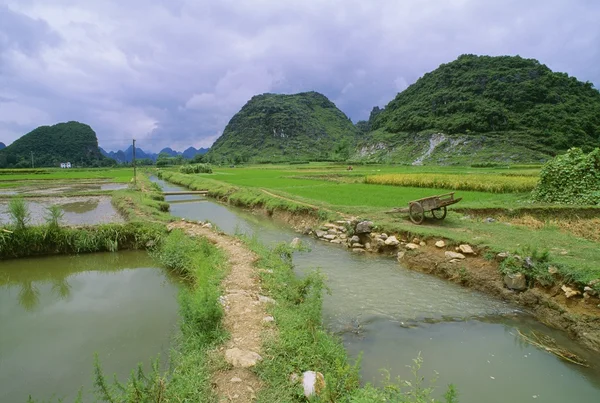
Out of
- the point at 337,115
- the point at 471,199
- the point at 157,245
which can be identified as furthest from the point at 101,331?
the point at 337,115

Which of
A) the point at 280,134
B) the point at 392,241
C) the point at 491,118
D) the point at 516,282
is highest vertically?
the point at 280,134

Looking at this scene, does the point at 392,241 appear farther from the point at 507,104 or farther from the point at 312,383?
the point at 507,104

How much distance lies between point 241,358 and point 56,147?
129103 millimetres

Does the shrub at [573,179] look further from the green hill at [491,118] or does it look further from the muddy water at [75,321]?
the green hill at [491,118]

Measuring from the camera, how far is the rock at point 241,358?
4.32m

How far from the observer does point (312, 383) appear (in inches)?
153

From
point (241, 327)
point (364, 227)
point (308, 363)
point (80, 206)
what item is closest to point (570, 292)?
point (308, 363)

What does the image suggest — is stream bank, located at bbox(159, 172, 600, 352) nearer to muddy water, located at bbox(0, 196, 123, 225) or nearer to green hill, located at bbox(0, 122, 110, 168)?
muddy water, located at bbox(0, 196, 123, 225)

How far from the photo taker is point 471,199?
678 inches

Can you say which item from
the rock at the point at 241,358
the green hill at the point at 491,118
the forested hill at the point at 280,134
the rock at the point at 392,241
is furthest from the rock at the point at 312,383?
the forested hill at the point at 280,134

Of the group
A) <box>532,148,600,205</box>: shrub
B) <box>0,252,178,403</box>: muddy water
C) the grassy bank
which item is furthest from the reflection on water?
<box>532,148,600,205</box>: shrub

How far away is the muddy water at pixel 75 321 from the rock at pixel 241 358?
5.15ft

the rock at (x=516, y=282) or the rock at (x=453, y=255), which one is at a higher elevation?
the rock at (x=453, y=255)

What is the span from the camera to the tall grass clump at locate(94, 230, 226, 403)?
358 centimetres
